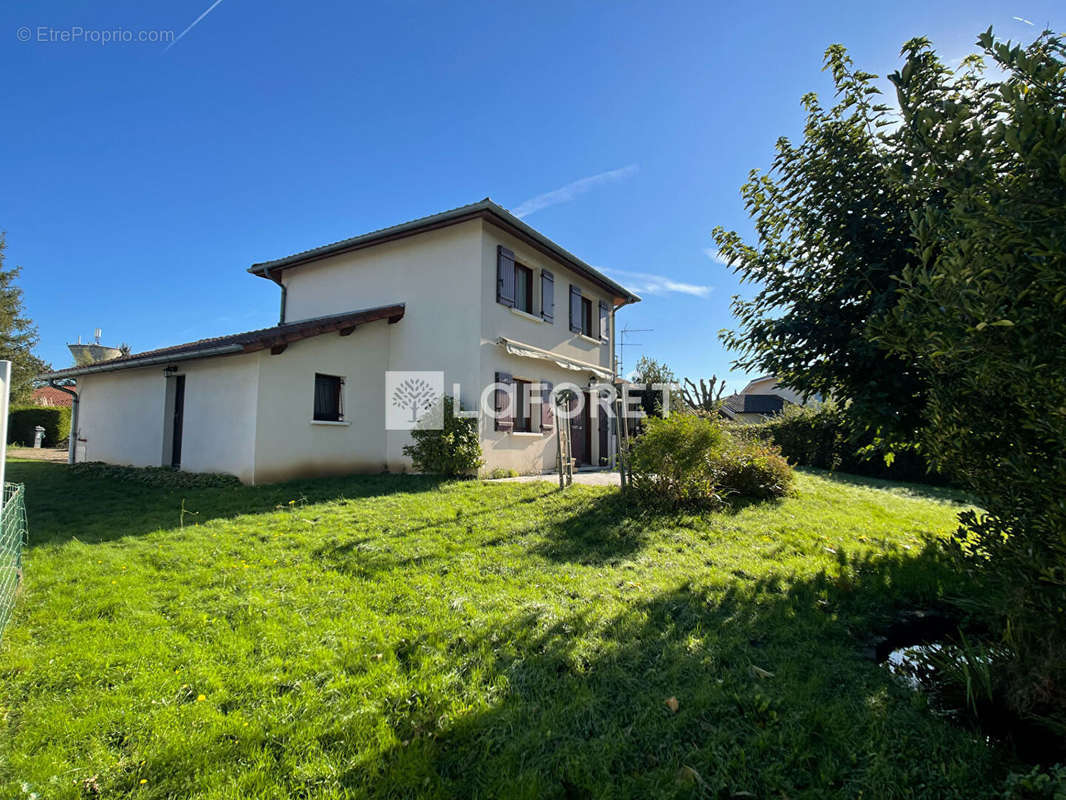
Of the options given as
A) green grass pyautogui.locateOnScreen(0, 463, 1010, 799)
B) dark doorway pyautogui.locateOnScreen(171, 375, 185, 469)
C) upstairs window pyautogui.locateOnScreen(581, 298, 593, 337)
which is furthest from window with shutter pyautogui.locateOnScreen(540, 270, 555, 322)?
dark doorway pyautogui.locateOnScreen(171, 375, 185, 469)

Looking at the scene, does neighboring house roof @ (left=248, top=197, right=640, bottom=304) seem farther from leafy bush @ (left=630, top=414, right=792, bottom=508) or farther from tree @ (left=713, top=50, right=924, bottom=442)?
tree @ (left=713, top=50, right=924, bottom=442)

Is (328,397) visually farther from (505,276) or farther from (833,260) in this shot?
(833,260)

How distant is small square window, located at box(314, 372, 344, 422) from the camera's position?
1263 cm

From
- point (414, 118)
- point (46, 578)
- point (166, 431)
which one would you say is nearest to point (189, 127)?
point (414, 118)

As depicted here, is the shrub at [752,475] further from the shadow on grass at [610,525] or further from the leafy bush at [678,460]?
the leafy bush at [678,460]

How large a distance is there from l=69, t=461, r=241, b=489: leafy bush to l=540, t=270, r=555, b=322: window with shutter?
32.6ft

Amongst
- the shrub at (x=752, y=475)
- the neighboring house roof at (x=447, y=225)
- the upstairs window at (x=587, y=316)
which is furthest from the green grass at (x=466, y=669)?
the upstairs window at (x=587, y=316)

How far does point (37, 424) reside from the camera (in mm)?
27953

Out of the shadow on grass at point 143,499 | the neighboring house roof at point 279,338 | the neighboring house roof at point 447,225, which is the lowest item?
the shadow on grass at point 143,499

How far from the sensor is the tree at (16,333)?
115 ft

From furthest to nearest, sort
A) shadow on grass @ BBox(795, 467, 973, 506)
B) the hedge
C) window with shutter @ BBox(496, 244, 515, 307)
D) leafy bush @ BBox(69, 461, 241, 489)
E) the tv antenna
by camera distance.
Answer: the tv antenna, the hedge, window with shutter @ BBox(496, 244, 515, 307), shadow on grass @ BBox(795, 467, 973, 506), leafy bush @ BBox(69, 461, 241, 489)

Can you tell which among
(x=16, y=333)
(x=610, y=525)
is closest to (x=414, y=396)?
(x=610, y=525)

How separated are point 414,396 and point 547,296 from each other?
18.4 feet

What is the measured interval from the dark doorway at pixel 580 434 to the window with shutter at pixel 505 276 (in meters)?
4.90
